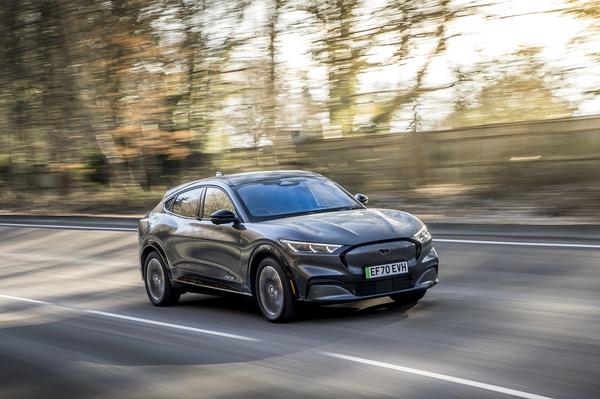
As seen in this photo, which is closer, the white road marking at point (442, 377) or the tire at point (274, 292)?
the white road marking at point (442, 377)

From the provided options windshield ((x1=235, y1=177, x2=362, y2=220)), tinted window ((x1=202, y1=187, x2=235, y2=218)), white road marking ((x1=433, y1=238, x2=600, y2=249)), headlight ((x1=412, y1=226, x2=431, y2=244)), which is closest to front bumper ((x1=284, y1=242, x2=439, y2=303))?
headlight ((x1=412, y1=226, x2=431, y2=244))

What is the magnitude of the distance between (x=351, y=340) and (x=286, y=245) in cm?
123

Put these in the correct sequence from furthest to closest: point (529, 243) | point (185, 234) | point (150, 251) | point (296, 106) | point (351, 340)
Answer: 1. point (296, 106)
2. point (529, 243)
3. point (150, 251)
4. point (185, 234)
5. point (351, 340)

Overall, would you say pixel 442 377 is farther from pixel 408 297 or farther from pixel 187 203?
pixel 187 203

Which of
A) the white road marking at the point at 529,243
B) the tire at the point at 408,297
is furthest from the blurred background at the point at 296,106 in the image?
the tire at the point at 408,297

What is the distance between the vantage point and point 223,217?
9.40 meters

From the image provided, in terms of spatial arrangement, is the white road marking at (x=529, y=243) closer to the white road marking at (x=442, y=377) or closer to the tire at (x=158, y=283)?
the tire at (x=158, y=283)

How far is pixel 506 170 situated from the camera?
2052cm

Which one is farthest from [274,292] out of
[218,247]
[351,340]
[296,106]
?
[296,106]

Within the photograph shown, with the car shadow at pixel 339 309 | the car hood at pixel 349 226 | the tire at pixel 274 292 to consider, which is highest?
the car hood at pixel 349 226

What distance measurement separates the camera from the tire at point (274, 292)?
28.7 feet

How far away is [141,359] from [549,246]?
6.91 metres

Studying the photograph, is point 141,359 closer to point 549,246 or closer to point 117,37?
point 549,246

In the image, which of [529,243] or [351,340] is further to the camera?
[529,243]
